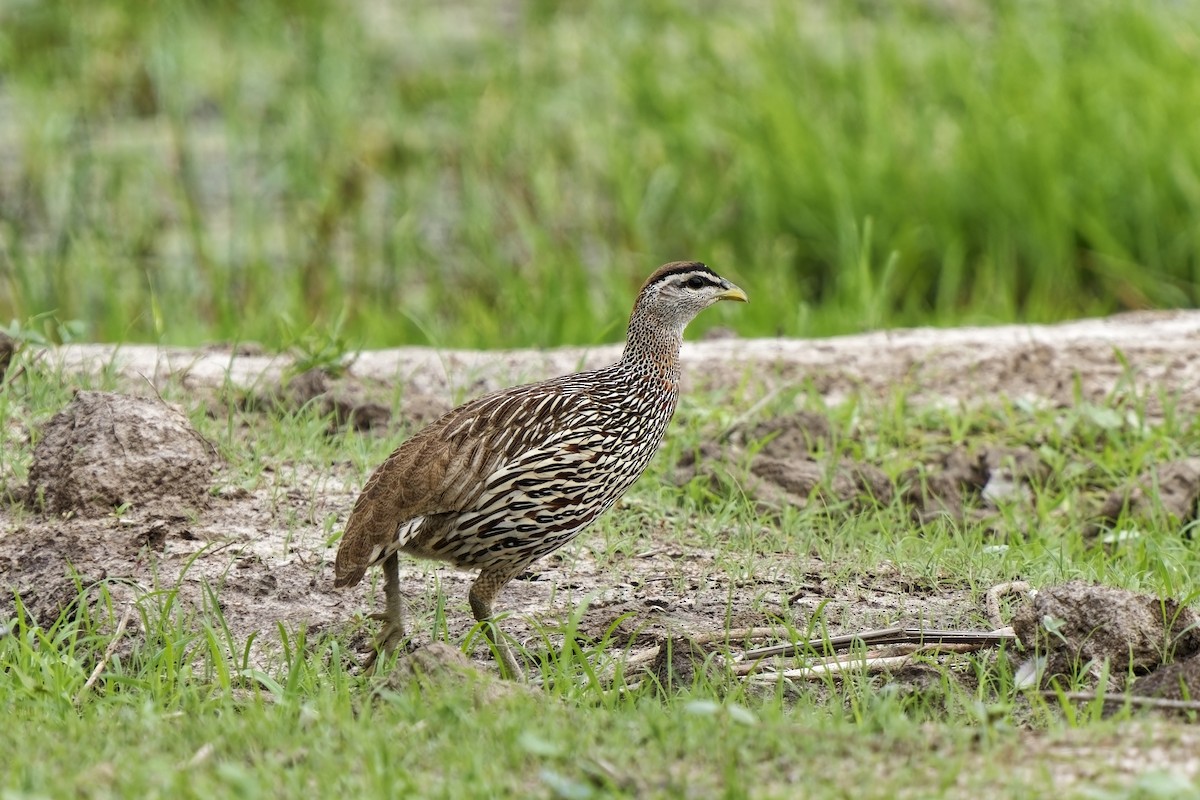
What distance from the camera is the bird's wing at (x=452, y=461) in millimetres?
4676

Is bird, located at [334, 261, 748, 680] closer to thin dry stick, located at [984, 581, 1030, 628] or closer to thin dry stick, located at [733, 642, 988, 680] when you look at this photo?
thin dry stick, located at [733, 642, 988, 680]

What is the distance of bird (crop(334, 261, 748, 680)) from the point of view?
185 inches

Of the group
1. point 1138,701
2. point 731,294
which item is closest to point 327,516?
point 731,294

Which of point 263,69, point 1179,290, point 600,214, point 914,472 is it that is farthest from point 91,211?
point 1179,290

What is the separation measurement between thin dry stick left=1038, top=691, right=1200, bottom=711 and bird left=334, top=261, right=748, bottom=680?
1.31 metres

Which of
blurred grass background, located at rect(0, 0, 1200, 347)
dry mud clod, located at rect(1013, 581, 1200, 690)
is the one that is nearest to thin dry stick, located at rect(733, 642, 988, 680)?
dry mud clod, located at rect(1013, 581, 1200, 690)

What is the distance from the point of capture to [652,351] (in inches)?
207

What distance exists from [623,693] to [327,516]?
4.86 feet

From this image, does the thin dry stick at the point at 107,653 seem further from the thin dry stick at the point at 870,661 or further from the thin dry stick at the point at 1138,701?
the thin dry stick at the point at 1138,701

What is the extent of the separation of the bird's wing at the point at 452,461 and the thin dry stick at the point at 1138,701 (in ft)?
4.91

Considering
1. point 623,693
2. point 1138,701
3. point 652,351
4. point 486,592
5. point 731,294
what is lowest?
point 623,693

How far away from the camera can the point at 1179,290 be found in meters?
9.15

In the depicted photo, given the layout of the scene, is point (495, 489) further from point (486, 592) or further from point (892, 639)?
point (892, 639)

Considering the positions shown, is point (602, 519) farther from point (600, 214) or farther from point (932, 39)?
point (932, 39)
